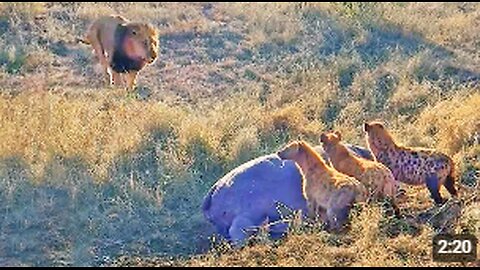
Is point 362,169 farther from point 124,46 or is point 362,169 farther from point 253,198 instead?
point 124,46

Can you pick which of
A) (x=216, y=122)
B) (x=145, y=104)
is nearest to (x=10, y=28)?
(x=145, y=104)

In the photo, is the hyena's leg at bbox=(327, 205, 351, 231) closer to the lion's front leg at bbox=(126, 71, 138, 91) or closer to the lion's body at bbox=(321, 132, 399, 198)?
the lion's body at bbox=(321, 132, 399, 198)

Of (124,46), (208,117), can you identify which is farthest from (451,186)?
(124,46)

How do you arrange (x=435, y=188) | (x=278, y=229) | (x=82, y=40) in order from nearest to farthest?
(x=278, y=229), (x=435, y=188), (x=82, y=40)

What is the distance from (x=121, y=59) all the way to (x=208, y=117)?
1926 millimetres

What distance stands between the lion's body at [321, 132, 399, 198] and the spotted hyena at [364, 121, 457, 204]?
0.18 m

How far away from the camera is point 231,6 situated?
15320mm

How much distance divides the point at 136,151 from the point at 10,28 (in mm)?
6316

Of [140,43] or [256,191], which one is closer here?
[256,191]

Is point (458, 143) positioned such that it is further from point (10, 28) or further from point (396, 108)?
point (10, 28)

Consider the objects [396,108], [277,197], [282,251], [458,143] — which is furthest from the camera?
[396,108]

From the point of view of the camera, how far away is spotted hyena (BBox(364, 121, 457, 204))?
6832 millimetres

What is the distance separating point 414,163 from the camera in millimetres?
6922

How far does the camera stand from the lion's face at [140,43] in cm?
1062
